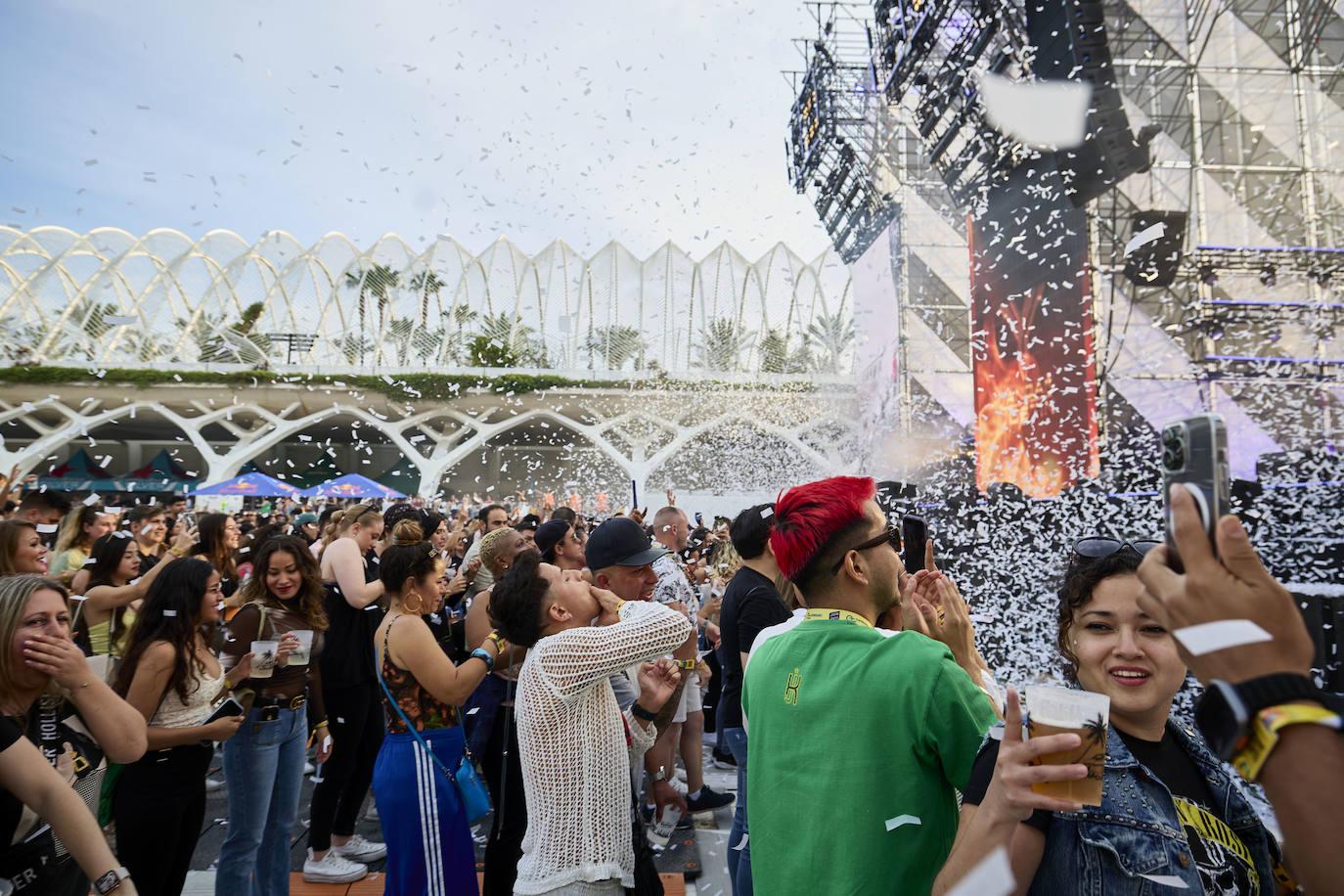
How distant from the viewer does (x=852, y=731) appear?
1.45m

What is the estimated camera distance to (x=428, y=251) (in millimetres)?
40469

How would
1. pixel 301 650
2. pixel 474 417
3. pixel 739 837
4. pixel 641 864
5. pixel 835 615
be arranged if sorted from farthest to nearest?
pixel 474 417
pixel 301 650
pixel 739 837
pixel 641 864
pixel 835 615

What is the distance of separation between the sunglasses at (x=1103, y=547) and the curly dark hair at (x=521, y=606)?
152 centimetres

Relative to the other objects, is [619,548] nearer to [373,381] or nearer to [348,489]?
[348,489]

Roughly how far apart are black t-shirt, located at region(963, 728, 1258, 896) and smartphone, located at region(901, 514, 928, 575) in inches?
Result: 29.9

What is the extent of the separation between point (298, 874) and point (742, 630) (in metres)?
2.70

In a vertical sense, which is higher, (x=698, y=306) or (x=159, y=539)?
(x=698, y=306)

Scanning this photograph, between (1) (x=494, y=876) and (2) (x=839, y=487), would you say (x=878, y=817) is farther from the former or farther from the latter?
(1) (x=494, y=876)

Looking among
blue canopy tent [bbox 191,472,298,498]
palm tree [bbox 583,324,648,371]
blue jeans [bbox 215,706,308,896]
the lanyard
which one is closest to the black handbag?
the lanyard

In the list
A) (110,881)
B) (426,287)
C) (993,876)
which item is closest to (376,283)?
(426,287)

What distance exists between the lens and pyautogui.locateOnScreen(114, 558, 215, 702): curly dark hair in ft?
9.39

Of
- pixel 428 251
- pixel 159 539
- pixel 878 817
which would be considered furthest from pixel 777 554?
pixel 428 251

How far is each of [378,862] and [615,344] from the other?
32.7 meters

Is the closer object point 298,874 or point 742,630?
point 742,630
